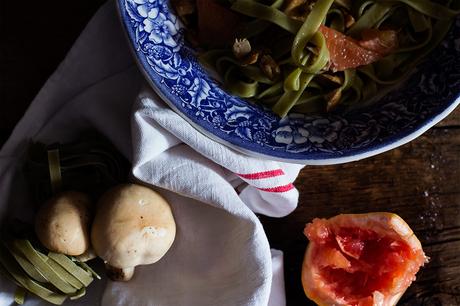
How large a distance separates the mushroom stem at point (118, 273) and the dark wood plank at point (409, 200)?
41 centimetres

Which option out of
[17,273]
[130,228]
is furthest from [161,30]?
[17,273]

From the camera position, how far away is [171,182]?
182 cm

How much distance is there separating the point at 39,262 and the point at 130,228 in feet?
0.83

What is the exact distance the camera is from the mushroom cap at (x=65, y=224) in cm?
174

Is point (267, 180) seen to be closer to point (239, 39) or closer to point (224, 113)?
point (224, 113)

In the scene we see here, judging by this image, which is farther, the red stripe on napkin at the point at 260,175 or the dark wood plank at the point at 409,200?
the dark wood plank at the point at 409,200

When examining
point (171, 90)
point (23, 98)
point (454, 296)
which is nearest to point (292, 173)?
point (171, 90)

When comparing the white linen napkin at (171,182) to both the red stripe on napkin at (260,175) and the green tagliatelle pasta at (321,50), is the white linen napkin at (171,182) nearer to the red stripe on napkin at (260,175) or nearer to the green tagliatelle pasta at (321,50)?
the red stripe on napkin at (260,175)

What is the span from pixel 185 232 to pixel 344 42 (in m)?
0.65

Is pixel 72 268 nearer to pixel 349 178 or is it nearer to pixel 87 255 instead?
pixel 87 255

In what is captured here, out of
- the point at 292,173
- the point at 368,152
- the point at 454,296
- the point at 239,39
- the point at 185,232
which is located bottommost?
the point at 454,296

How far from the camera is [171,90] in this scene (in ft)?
5.68

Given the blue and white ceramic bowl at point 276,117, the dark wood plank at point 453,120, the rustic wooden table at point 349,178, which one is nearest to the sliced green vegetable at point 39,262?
the rustic wooden table at point 349,178

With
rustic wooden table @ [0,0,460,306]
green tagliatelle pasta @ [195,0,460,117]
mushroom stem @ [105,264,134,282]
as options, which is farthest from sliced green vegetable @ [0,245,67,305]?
green tagliatelle pasta @ [195,0,460,117]
